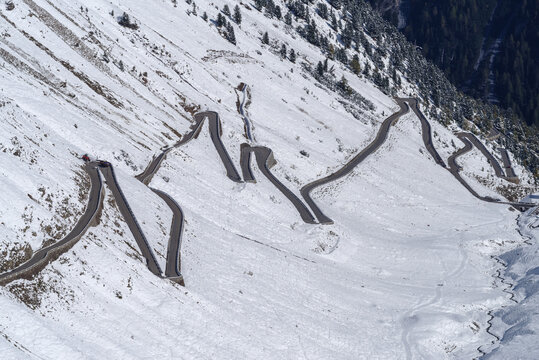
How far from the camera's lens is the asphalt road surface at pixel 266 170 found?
171 feet

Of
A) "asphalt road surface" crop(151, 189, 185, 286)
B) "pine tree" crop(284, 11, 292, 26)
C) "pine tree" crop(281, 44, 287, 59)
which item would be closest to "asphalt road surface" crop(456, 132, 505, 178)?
"pine tree" crop(281, 44, 287, 59)

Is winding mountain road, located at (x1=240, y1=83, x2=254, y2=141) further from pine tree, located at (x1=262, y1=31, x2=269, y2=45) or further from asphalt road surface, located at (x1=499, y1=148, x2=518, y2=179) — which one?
asphalt road surface, located at (x1=499, y1=148, x2=518, y2=179)

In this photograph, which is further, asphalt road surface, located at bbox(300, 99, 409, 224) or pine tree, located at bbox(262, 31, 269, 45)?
pine tree, located at bbox(262, 31, 269, 45)

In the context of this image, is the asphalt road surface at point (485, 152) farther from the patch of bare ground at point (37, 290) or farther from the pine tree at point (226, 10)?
the patch of bare ground at point (37, 290)

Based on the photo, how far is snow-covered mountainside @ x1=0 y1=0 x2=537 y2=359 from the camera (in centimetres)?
2855

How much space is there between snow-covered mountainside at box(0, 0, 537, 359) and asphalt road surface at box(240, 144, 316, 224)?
0.64 metres

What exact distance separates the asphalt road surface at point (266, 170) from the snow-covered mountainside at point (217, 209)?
641 mm

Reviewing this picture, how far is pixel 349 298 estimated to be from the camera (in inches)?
1592

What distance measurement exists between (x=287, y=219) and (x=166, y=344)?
78.1 ft

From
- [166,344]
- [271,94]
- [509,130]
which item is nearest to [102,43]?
[271,94]

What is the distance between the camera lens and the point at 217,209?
45938 mm

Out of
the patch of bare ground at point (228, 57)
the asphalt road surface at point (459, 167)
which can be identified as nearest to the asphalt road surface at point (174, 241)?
the patch of bare ground at point (228, 57)

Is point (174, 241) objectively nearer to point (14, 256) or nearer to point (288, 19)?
point (14, 256)

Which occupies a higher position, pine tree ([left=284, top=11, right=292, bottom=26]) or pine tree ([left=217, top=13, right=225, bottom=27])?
pine tree ([left=284, top=11, right=292, bottom=26])
